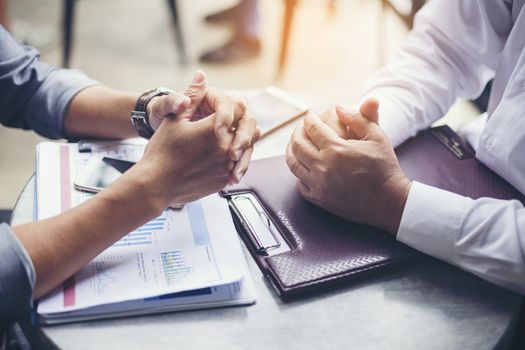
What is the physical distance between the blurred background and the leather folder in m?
1.54

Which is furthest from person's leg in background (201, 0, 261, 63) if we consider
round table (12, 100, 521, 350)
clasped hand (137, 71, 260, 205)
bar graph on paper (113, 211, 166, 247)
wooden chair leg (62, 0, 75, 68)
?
round table (12, 100, 521, 350)

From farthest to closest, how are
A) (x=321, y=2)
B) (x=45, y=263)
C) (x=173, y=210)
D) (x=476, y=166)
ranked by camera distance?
(x=321, y=2)
(x=476, y=166)
(x=173, y=210)
(x=45, y=263)

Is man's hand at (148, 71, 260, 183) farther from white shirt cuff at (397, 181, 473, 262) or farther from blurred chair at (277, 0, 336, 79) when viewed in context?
blurred chair at (277, 0, 336, 79)

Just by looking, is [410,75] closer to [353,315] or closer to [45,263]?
[353,315]

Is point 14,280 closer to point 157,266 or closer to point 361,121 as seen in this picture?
point 157,266

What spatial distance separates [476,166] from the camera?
39.9 inches

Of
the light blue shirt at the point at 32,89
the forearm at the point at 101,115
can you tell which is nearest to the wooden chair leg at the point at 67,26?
the light blue shirt at the point at 32,89

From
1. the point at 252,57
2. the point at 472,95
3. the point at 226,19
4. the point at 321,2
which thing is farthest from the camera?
the point at 321,2

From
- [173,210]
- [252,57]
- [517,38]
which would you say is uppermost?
[517,38]

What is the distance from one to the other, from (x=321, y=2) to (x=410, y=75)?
2663 millimetres

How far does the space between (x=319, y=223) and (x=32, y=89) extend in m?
0.64

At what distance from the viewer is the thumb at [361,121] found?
927 millimetres

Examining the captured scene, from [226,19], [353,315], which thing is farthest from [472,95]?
[226,19]

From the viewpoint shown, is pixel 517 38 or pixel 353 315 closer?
pixel 353 315
